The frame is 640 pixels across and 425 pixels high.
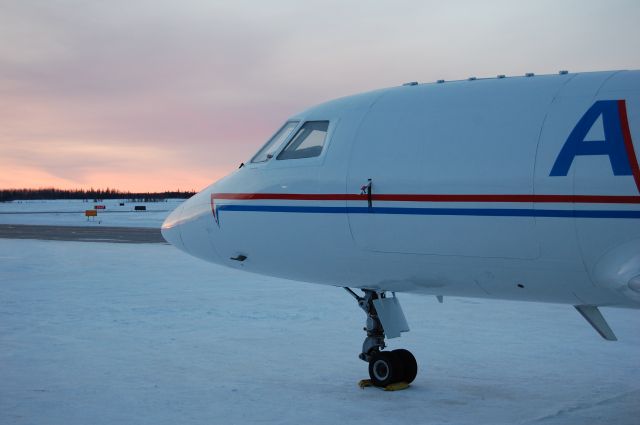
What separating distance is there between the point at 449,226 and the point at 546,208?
113 centimetres

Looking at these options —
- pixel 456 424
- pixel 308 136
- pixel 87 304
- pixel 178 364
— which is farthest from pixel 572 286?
pixel 87 304

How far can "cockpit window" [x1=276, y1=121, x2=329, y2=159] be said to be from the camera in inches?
402

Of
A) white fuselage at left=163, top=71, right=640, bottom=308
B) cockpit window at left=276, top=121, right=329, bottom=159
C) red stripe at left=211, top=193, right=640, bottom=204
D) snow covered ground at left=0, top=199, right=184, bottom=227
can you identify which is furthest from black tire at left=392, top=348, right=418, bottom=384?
snow covered ground at left=0, top=199, right=184, bottom=227

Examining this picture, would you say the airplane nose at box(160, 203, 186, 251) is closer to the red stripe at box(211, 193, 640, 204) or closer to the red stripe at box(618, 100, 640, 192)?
the red stripe at box(211, 193, 640, 204)

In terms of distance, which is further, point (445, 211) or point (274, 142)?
point (274, 142)

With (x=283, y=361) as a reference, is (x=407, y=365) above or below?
above

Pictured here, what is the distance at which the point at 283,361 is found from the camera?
12.3m

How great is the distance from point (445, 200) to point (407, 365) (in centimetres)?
322

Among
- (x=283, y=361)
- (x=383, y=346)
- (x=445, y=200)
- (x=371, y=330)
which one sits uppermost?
(x=445, y=200)

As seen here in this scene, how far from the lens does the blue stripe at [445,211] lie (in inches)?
303

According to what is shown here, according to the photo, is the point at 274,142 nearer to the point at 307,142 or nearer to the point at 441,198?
the point at 307,142

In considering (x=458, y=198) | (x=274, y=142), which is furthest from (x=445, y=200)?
(x=274, y=142)

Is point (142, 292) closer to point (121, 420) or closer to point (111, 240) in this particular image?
point (121, 420)

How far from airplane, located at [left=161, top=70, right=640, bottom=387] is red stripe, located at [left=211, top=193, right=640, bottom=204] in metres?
0.01
